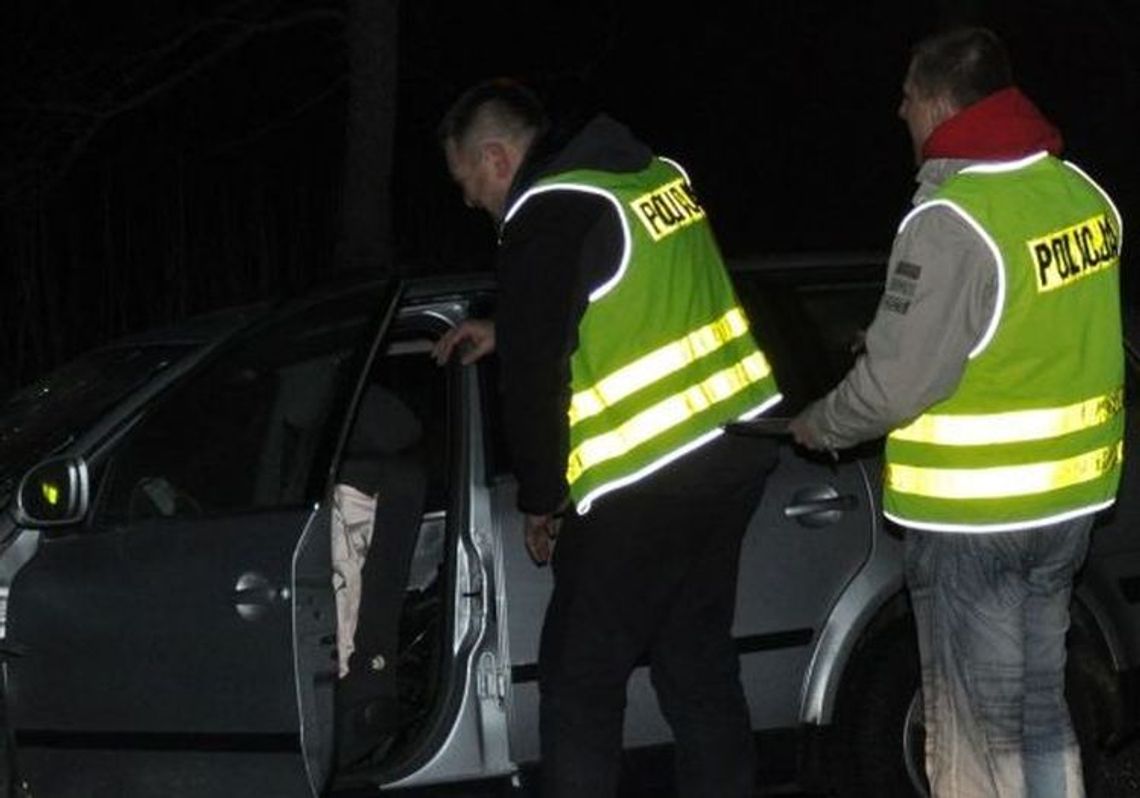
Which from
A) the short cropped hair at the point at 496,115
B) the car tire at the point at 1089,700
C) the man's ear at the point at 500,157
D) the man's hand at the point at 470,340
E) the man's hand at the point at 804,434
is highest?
the short cropped hair at the point at 496,115

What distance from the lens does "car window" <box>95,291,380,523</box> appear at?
4810 mm

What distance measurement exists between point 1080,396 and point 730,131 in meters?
15.6

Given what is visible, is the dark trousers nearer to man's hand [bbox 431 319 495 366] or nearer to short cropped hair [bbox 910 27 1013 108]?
man's hand [bbox 431 319 495 366]

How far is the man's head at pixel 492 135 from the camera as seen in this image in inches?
186

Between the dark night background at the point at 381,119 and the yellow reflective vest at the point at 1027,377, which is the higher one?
the dark night background at the point at 381,119

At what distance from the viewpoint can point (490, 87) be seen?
4785 millimetres

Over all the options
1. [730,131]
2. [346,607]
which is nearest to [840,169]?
[730,131]

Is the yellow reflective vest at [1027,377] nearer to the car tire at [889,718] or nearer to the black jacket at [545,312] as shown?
the black jacket at [545,312]

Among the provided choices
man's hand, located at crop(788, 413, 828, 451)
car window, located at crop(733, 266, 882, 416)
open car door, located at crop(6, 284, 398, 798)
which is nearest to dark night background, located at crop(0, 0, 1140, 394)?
car window, located at crop(733, 266, 882, 416)

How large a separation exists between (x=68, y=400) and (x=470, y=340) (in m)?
1.06

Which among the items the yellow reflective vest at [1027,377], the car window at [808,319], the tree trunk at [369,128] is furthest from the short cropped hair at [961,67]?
the tree trunk at [369,128]

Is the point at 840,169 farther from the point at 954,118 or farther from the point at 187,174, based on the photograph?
the point at 954,118

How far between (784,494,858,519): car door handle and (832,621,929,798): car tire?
1.08ft

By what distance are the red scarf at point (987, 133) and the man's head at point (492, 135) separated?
2.86 feet
